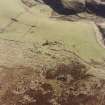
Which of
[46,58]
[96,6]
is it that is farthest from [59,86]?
[96,6]

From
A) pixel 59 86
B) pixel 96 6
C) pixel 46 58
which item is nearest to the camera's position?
pixel 59 86

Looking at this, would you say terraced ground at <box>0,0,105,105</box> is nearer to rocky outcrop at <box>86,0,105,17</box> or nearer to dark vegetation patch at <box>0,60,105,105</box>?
dark vegetation patch at <box>0,60,105,105</box>

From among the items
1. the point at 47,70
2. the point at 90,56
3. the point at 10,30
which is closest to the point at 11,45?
the point at 10,30

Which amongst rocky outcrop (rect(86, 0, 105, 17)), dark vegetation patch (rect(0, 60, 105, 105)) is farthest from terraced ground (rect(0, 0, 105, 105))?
rocky outcrop (rect(86, 0, 105, 17))

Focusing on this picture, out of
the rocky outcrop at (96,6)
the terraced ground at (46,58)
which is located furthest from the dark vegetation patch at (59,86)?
the rocky outcrop at (96,6)

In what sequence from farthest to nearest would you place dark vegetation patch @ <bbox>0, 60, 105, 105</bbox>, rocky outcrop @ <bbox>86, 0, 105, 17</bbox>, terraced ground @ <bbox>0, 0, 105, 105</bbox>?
rocky outcrop @ <bbox>86, 0, 105, 17</bbox> → terraced ground @ <bbox>0, 0, 105, 105</bbox> → dark vegetation patch @ <bbox>0, 60, 105, 105</bbox>

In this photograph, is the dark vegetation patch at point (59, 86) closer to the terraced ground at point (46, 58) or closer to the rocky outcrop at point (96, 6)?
the terraced ground at point (46, 58)

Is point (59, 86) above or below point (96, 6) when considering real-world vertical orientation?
below

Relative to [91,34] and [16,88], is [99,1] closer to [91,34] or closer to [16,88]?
[91,34]

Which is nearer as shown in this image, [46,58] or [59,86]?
[59,86]

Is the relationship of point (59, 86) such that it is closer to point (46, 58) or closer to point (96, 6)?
point (46, 58)
